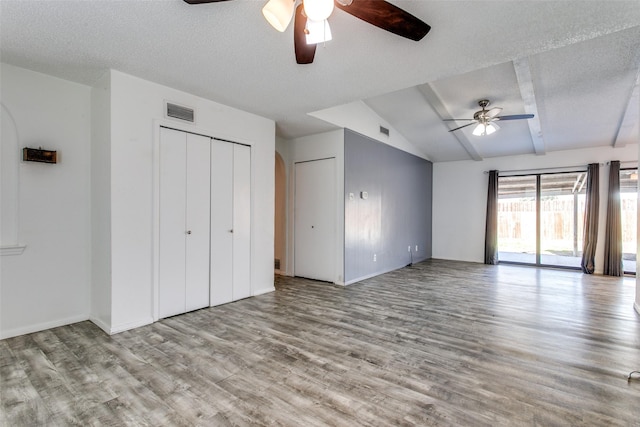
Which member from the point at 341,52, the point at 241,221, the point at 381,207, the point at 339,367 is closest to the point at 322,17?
the point at 341,52

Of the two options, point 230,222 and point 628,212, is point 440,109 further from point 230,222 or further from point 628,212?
point 628,212

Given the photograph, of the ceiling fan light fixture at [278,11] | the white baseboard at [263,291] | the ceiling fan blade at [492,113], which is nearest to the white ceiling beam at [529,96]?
the ceiling fan blade at [492,113]

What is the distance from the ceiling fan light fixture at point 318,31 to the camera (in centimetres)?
192

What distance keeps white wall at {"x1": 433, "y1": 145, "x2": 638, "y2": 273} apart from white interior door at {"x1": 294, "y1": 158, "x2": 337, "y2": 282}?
443cm

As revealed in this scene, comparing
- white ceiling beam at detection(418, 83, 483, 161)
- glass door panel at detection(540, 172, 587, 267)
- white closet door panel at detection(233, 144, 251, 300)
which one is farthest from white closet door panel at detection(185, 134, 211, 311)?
glass door panel at detection(540, 172, 587, 267)

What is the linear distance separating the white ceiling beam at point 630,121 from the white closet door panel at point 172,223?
229 inches

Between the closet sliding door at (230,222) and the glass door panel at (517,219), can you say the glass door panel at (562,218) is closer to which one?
the glass door panel at (517,219)

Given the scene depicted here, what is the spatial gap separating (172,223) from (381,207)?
159 inches

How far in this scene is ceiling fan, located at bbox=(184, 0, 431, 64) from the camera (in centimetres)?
164

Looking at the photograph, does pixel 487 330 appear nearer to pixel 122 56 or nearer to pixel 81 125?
pixel 122 56

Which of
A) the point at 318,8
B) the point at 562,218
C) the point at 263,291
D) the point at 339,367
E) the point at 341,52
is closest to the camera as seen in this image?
the point at 318,8

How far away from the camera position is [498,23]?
2268 millimetres

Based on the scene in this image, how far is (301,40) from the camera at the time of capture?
82.7 inches

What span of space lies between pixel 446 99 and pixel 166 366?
17.1 feet
